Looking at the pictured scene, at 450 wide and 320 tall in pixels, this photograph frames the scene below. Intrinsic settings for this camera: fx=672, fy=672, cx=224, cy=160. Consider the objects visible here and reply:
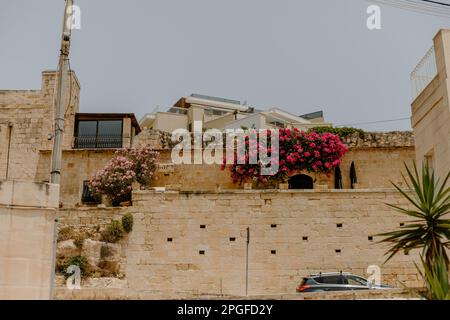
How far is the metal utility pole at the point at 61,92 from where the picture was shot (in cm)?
1175

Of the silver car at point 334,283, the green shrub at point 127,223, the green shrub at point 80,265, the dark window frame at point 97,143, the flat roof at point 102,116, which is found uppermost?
the flat roof at point 102,116

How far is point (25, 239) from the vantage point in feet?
28.9

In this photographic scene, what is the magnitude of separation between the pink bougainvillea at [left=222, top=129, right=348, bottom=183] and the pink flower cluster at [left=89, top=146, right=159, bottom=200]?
3366 millimetres

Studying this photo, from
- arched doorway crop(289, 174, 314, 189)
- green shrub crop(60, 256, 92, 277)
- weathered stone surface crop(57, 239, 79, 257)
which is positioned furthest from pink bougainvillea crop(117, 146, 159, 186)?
green shrub crop(60, 256, 92, 277)

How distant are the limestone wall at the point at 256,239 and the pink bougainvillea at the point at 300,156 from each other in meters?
4.33

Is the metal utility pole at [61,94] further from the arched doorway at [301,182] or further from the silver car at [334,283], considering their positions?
the arched doorway at [301,182]

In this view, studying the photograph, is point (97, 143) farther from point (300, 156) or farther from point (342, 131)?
point (342, 131)

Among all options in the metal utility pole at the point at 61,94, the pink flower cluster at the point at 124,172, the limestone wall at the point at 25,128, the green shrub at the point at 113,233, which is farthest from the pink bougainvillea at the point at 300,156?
the metal utility pole at the point at 61,94

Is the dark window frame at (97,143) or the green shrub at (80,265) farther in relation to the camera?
the dark window frame at (97,143)

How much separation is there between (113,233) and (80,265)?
5.61 ft

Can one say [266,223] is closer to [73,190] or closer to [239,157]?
[239,157]

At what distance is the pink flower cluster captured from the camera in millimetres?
27469

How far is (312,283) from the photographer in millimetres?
19531

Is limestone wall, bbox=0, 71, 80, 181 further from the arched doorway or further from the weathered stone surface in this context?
the arched doorway
